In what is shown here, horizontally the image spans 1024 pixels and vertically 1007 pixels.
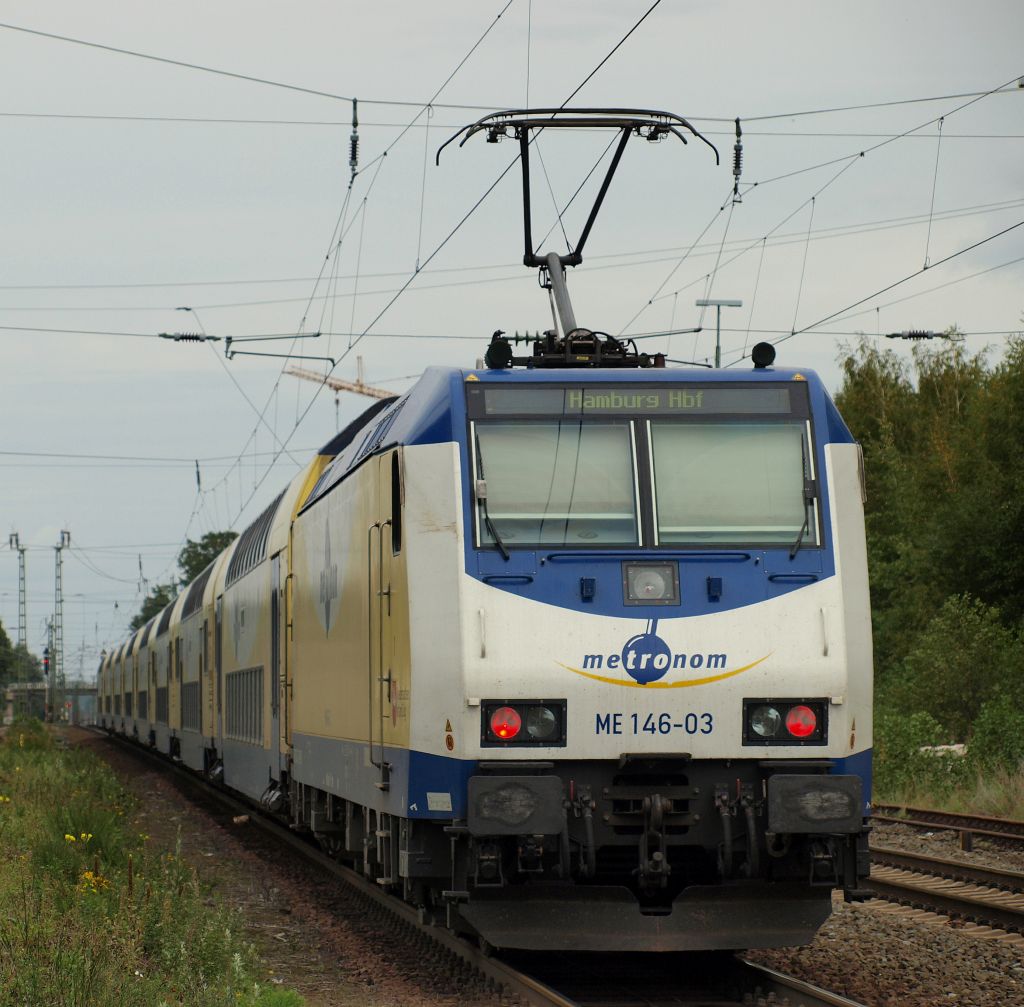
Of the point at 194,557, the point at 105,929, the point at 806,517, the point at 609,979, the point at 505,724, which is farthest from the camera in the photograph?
the point at 194,557

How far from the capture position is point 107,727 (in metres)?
64.9

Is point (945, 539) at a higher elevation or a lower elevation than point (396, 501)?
higher

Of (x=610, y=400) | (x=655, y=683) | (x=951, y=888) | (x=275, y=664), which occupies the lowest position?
(x=951, y=888)

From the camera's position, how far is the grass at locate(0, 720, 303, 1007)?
7.50 metres

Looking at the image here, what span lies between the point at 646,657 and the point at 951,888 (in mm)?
6279

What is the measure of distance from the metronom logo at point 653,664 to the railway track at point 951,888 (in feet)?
12.8

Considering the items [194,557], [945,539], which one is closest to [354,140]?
[945,539]

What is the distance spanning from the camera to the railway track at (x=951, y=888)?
11.8 m

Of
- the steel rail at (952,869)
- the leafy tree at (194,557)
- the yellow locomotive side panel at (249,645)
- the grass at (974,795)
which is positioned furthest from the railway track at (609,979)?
the leafy tree at (194,557)

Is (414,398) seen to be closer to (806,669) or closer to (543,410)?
(543,410)

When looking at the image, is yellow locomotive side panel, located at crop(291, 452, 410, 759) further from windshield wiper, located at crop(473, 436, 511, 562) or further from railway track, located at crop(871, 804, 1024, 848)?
railway track, located at crop(871, 804, 1024, 848)

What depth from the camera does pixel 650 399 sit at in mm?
9445

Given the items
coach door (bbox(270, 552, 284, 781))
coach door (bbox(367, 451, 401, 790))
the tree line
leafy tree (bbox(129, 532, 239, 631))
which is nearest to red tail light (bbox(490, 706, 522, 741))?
coach door (bbox(367, 451, 401, 790))

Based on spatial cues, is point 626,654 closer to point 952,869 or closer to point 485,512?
point 485,512
